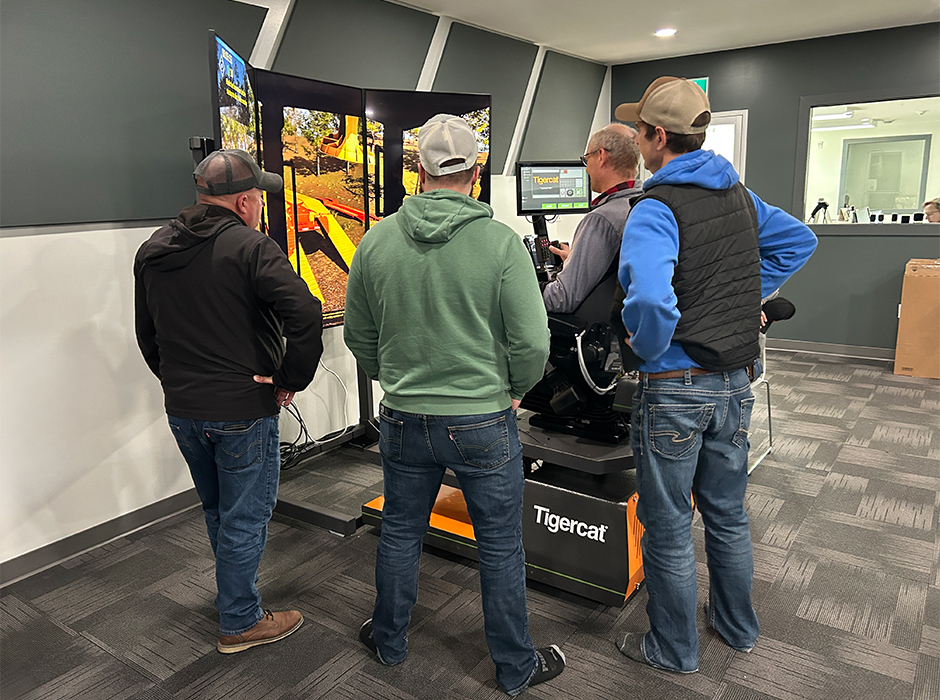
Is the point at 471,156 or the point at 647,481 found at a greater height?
the point at 471,156

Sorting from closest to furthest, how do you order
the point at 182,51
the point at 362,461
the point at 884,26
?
the point at 182,51, the point at 362,461, the point at 884,26

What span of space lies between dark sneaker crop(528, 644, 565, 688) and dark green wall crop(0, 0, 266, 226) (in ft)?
7.48

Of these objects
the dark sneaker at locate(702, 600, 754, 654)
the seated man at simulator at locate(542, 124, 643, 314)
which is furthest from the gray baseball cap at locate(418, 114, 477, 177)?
the dark sneaker at locate(702, 600, 754, 654)

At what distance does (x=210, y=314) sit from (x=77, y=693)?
1.16 meters

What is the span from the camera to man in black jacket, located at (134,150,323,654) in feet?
5.93

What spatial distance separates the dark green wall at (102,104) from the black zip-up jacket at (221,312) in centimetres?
93

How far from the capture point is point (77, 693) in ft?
6.32

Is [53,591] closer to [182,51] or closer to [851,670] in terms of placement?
[182,51]

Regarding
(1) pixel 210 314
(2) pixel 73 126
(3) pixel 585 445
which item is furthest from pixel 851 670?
(2) pixel 73 126

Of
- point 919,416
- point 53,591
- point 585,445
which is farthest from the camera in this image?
point 919,416

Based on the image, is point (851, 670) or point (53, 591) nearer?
point (851, 670)

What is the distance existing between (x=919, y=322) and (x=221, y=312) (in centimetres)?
520

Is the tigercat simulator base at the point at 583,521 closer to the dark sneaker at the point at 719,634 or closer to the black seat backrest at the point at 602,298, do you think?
the dark sneaker at the point at 719,634

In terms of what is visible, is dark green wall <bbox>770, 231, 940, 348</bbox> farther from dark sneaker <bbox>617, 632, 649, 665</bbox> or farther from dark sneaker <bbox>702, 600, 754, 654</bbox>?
dark sneaker <bbox>617, 632, 649, 665</bbox>
